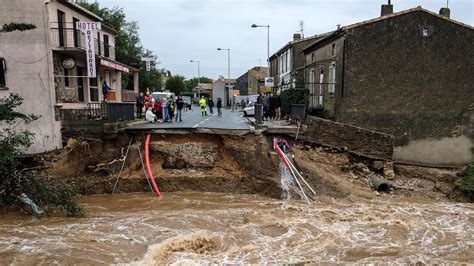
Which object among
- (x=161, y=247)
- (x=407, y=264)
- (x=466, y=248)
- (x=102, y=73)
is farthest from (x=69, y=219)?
(x=102, y=73)

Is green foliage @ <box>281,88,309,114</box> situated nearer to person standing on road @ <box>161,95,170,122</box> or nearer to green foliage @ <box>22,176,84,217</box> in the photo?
person standing on road @ <box>161,95,170,122</box>

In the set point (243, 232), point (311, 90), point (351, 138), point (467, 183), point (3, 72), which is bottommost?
point (243, 232)

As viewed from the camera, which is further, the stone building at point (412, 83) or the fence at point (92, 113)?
the stone building at point (412, 83)

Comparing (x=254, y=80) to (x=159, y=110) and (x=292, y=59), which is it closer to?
(x=292, y=59)

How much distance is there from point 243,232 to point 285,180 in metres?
4.71

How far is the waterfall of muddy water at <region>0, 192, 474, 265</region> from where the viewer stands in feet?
28.7

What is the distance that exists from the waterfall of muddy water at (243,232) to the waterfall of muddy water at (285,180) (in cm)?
59

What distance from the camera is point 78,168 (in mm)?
15906

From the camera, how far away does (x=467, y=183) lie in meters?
15.5

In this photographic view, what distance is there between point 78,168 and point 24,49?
554 cm

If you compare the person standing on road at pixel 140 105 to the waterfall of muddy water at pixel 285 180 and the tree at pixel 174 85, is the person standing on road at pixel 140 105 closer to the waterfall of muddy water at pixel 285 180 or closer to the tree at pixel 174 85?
the waterfall of muddy water at pixel 285 180

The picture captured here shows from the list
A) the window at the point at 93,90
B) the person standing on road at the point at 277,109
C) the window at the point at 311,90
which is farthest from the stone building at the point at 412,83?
the window at the point at 93,90

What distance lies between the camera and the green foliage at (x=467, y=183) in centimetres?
1519

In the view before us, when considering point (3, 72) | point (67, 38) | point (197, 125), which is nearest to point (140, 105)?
point (197, 125)
